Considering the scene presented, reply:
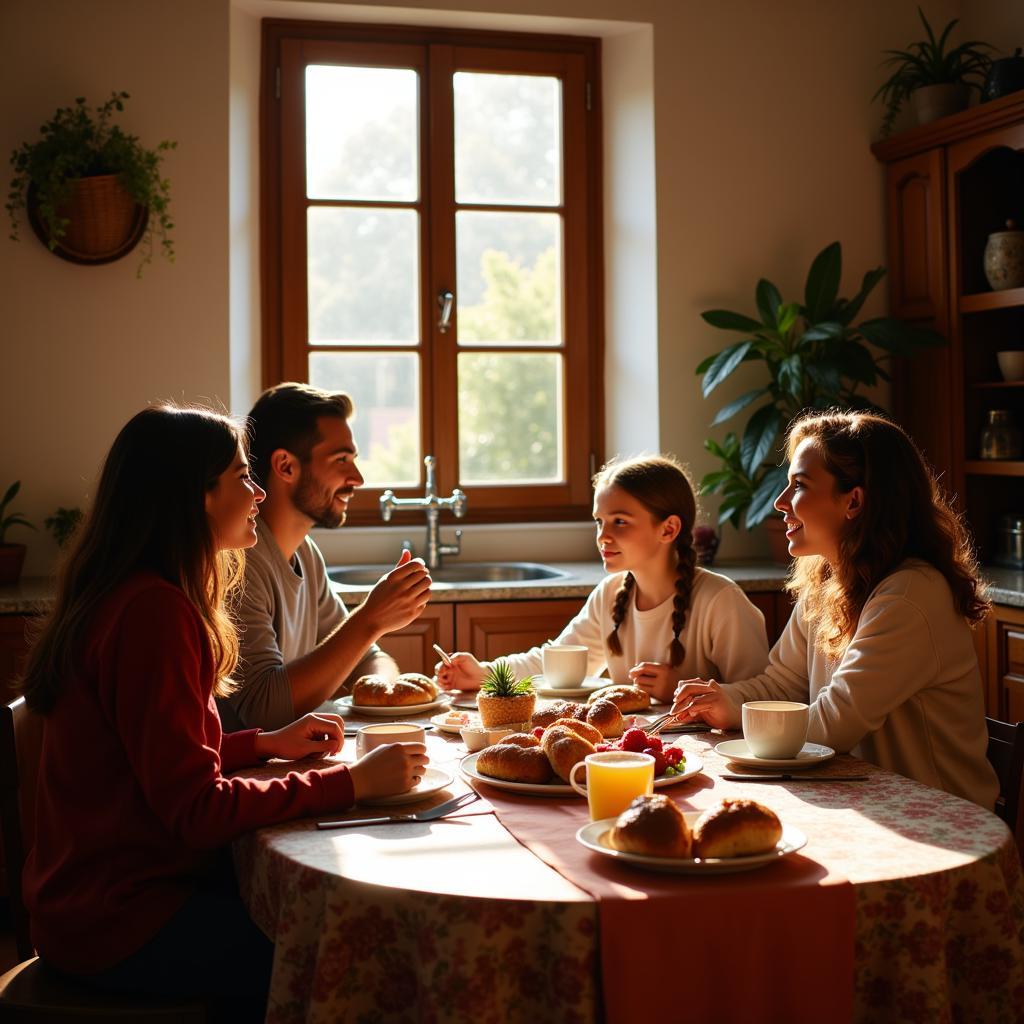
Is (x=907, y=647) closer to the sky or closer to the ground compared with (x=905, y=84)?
closer to the ground

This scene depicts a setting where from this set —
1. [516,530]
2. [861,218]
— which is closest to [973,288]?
[861,218]

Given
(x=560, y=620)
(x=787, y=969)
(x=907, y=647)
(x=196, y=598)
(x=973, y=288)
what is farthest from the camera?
(x=973, y=288)

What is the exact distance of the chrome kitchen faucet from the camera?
3.91 metres

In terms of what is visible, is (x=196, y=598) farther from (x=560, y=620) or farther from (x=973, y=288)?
(x=973, y=288)

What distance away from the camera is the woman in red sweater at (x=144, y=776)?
1462 mm

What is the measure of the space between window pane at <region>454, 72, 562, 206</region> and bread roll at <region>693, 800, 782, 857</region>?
3218 mm

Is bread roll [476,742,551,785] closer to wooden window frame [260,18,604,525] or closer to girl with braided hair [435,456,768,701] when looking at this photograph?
girl with braided hair [435,456,768,701]

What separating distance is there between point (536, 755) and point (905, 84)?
10.5 ft

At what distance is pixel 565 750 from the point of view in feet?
5.24

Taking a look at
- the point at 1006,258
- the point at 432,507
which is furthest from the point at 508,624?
the point at 1006,258

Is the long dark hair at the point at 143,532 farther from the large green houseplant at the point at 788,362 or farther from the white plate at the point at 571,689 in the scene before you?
the large green houseplant at the point at 788,362

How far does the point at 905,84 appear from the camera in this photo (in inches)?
158

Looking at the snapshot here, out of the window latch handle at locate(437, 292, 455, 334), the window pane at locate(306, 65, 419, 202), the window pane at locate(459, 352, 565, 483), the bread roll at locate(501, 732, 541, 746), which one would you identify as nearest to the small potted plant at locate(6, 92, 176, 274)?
the window pane at locate(306, 65, 419, 202)

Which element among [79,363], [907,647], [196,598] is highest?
[79,363]
